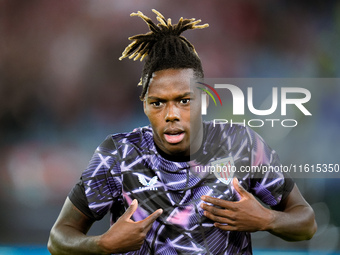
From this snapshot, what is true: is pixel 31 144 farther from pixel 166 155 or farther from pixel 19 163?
pixel 166 155

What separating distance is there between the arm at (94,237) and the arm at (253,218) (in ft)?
0.74

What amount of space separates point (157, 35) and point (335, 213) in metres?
2.06

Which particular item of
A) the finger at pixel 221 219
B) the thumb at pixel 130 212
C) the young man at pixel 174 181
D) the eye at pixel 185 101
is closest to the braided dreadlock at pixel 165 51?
the young man at pixel 174 181

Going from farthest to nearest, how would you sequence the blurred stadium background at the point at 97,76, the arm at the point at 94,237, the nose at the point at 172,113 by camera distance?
the blurred stadium background at the point at 97,76, the nose at the point at 172,113, the arm at the point at 94,237

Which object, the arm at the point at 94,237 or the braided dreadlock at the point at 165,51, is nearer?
the arm at the point at 94,237

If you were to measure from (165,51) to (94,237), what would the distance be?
2.70 ft

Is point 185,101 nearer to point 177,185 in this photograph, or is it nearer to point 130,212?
point 177,185

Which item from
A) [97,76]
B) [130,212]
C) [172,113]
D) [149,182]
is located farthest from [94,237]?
[97,76]

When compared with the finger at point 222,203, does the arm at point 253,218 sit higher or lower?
lower

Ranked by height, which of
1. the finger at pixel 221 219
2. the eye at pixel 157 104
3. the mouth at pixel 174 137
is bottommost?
the finger at pixel 221 219

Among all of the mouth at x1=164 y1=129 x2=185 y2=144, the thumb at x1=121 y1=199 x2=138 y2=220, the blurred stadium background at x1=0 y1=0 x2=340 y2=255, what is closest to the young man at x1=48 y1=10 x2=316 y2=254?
the mouth at x1=164 y1=129 x2=185 y2=144

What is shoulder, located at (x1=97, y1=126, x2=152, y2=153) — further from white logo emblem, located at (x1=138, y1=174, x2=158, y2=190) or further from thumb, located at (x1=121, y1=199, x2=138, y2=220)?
thumb, located at (x1=121, y1=199, x2=138, y2=220)

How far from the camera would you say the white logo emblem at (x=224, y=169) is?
1795mm

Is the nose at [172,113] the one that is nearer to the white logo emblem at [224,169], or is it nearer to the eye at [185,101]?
the eye at [185,101]
